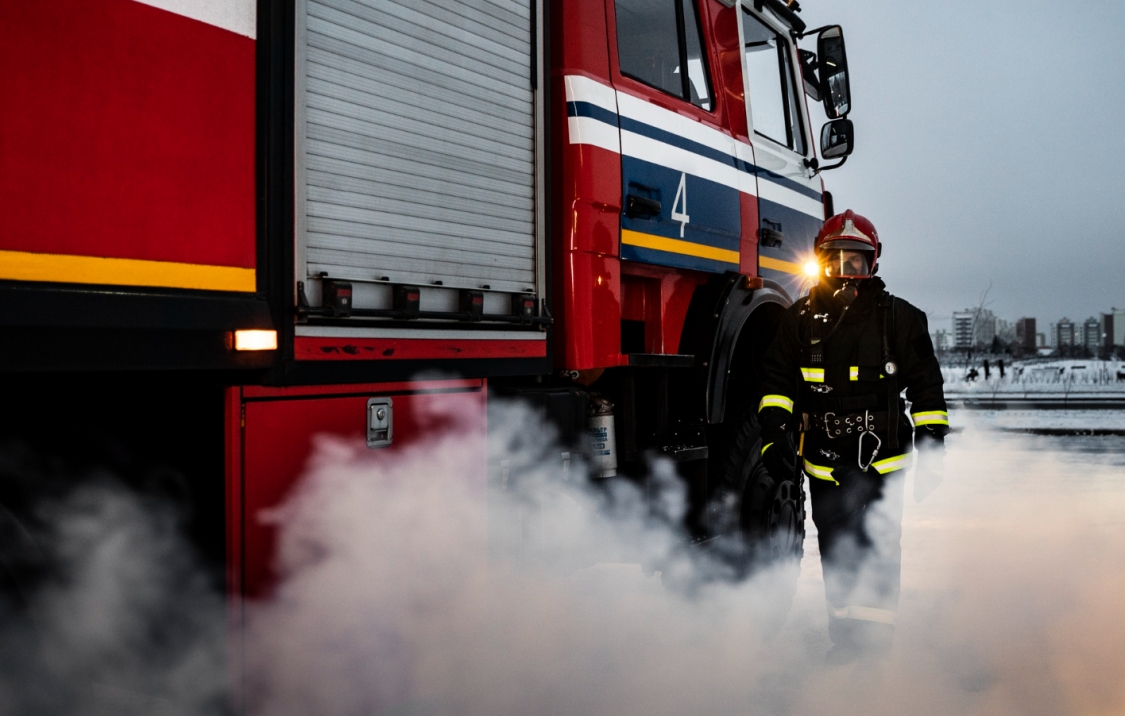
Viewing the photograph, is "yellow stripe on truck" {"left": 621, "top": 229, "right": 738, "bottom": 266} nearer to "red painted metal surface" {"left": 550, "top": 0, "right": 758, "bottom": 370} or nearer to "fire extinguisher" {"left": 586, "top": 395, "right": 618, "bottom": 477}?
"red painted metal surface" {"left": 550, "top": 0, "right": 758, "bottom": 370}

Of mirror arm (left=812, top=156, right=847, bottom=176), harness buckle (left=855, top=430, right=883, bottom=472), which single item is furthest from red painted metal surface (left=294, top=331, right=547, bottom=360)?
mirror arm (left=812, top=156, right=847, bottom=176)

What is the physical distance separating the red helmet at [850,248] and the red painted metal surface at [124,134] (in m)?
2.47

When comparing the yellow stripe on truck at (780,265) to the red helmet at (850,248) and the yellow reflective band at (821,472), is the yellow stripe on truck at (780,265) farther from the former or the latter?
the yellow reflective band at (821,472)

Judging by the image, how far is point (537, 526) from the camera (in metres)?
3.32

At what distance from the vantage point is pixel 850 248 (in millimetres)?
3922

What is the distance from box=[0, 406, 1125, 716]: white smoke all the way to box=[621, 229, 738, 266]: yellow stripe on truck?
883mm

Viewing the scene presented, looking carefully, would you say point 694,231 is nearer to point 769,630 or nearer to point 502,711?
point 769,630

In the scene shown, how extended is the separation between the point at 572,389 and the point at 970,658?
6.40ft

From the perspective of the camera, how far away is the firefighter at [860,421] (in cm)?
384

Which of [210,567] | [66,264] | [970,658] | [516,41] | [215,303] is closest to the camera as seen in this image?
[66,264]

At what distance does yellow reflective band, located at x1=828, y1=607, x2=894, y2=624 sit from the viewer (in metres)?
3.82

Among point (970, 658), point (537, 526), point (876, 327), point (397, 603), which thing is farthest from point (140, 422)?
point (970, 658)

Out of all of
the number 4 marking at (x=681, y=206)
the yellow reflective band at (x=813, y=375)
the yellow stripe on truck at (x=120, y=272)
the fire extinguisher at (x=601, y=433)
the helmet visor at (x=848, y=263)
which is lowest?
the fire extinguisher at (x=601, y=433)

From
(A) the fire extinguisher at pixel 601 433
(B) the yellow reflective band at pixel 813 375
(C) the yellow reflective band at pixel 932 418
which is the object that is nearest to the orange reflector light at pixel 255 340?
(A) the fire extinguisher at pixel 601 433
